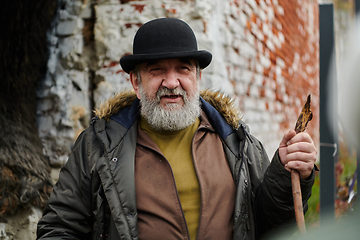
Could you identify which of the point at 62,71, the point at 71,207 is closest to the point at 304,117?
the point at 71,207

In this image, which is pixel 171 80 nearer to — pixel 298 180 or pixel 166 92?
pixel 166 92

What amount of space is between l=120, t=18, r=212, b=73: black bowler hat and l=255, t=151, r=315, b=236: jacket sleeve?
69cm

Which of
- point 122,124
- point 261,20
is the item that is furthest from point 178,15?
point 261,20

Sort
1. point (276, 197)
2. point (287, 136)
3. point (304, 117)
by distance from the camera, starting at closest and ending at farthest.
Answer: point (304, 117) < point (287, 136) < point (276, 197)

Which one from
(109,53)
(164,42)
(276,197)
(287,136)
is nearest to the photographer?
(287,136)

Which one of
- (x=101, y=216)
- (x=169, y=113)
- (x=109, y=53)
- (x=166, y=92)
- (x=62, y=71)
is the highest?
(x=109, y=53)

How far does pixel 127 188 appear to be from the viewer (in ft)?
4.74

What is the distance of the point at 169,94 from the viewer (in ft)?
5.56

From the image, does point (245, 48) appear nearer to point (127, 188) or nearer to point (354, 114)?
point (127, 188)

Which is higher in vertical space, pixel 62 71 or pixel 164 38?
pixel 164 38

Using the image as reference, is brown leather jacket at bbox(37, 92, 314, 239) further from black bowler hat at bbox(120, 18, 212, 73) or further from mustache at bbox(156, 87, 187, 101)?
black bowler hat at bbox(120, 18, 212, 73)

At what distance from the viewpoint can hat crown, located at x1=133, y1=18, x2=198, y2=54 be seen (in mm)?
1628

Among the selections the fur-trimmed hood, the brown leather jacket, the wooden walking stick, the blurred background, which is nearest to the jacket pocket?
the brown leather jacket

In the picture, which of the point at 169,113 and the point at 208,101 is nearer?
the point at 169,113
